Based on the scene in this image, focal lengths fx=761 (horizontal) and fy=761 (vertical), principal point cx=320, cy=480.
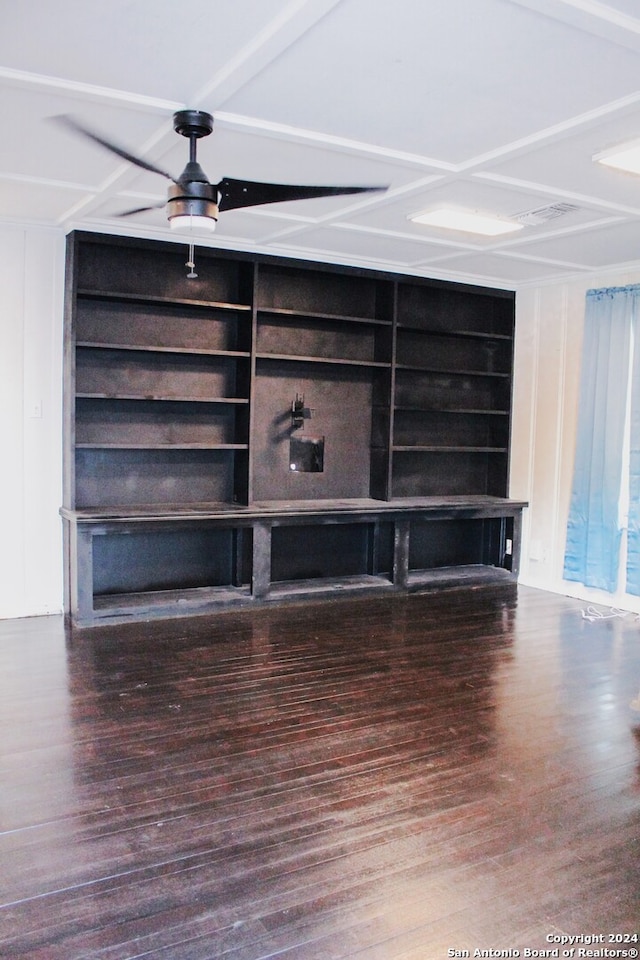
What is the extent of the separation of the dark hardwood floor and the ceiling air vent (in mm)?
2498

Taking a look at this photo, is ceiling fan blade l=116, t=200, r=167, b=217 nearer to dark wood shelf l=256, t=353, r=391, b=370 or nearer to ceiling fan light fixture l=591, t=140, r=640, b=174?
dark wood shelf l=256, t=353, r=391, b=370

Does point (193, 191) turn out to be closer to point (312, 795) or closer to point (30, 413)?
point (312, 795)

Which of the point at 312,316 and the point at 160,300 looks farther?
the point at 312,316

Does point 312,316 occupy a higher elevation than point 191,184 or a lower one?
lower

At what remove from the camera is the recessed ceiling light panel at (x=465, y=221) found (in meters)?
4.27

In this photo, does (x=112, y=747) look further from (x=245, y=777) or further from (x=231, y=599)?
(x=231, y=599)

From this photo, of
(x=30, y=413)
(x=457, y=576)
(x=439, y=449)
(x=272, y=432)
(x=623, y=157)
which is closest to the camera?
(x=623, y=157)

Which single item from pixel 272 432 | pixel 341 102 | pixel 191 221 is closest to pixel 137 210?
pixel 191 221

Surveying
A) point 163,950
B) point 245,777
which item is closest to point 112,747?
point 245,777

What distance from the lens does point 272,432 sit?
5.80 m

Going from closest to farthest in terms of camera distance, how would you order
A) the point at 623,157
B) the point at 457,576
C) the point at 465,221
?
1. the point at 623,157
2. the point at 465,221
3. the point at 457,576

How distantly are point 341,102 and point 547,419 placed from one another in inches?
159

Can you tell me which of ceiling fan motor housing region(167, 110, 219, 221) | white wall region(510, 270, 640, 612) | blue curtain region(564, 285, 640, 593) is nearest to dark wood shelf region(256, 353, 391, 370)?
white wall region(510, 270, 640, 612)

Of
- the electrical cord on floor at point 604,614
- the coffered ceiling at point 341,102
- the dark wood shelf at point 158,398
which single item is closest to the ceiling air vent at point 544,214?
the coffered ceiling at point 341,102
